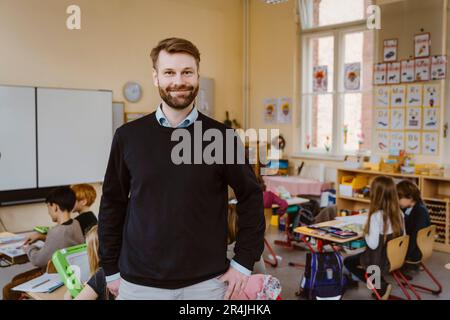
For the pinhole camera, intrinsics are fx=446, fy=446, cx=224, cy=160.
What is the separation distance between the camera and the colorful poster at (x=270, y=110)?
7559mm

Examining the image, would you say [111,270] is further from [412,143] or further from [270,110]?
[270,110]

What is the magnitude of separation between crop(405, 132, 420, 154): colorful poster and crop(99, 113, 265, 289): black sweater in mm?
4896

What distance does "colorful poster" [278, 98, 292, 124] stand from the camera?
24.0ft

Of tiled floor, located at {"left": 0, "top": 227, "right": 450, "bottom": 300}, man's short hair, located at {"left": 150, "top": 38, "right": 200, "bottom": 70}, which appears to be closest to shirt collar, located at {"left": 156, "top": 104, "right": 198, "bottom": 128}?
man's short hair, located at {"left": 150, "top": 38, "right": 200, "bottom": 70}

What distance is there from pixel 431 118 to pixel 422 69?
0.63m

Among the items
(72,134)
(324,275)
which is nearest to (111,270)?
(324,275)

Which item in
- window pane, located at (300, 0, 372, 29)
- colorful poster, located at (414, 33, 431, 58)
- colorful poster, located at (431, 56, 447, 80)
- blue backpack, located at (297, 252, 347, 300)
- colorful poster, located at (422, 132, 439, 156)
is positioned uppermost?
window pane, located at (300, 0, 372, 29)

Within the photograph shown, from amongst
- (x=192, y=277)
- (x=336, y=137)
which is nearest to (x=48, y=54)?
(x=336, y=137)

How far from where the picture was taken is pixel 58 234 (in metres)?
2.97

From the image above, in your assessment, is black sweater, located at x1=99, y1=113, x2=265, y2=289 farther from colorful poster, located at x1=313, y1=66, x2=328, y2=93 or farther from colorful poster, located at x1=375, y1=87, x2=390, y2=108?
colorful poster, located at x1=313, y1=66, x2=328, y2=93

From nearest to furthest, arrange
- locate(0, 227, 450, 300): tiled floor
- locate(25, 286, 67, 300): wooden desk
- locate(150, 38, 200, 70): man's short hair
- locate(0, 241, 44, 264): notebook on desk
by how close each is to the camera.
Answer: locate(150, 38, 200, 70): man's short hair
locate(25, 286, 67, 300): wooden desk
locate(0, 241, 44, 264): notebook on desk
locate(0, 227, 450, 300): tiled floor

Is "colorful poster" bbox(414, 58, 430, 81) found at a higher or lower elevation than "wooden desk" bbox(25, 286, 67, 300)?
higher

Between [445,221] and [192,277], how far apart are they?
4.63 meters

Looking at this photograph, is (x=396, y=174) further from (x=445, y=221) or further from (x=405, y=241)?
(x=405, y=241)
